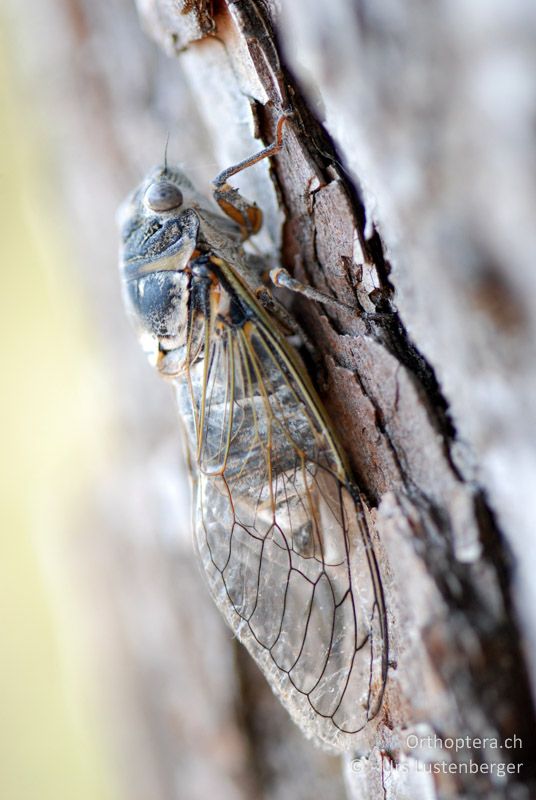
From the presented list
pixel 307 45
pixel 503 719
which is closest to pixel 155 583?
pixel 503 719

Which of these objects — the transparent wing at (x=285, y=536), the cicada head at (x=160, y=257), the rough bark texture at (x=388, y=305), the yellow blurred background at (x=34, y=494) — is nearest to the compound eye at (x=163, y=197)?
the cicada head at (x=160, y=257)

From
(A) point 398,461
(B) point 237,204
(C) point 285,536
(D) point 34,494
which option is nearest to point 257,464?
(C) point 285,536

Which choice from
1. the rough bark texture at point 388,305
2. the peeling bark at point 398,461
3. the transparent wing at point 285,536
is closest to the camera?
the rough bark texture at point 388,305

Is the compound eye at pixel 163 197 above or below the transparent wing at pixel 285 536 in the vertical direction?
above

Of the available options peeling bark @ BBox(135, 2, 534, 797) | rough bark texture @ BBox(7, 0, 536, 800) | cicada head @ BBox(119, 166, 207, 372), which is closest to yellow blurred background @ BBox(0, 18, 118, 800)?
rough bark texture @ BBox(7, 0, 536, 800)

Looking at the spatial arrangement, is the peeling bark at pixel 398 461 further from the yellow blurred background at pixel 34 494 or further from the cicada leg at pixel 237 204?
the yellow blurred background at pixel 34 494

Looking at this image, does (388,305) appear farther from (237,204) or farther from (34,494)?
(34,494)
